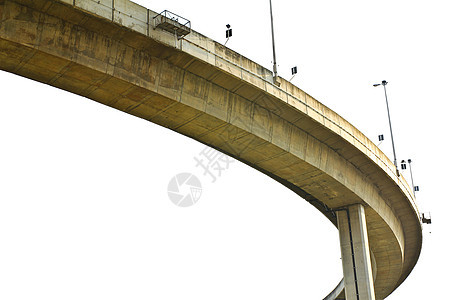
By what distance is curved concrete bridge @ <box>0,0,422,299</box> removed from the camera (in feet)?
51.5

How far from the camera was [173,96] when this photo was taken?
59.5 ft

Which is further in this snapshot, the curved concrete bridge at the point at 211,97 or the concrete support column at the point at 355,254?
the concrete support column at the point at 355,254

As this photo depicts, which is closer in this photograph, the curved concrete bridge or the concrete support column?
the curved concrete bridge

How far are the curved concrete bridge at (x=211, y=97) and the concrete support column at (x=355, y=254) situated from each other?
5 cm

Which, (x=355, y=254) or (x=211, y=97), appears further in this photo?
(x=355, y=254)

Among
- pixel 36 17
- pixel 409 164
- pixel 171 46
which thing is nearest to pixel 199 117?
pixel 171 46

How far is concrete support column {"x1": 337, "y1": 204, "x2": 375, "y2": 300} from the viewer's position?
25.7 meters

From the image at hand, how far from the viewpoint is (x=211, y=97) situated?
63.4ft

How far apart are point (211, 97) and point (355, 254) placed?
40.6ft

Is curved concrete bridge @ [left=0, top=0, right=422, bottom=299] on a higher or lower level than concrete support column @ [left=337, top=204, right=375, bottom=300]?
higher

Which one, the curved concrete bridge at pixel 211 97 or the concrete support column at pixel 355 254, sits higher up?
the curved concrete bridge at pixel 211 97

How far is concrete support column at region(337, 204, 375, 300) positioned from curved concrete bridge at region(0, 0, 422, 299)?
51mm

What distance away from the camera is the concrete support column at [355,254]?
25656 mm

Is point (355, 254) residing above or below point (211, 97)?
below
